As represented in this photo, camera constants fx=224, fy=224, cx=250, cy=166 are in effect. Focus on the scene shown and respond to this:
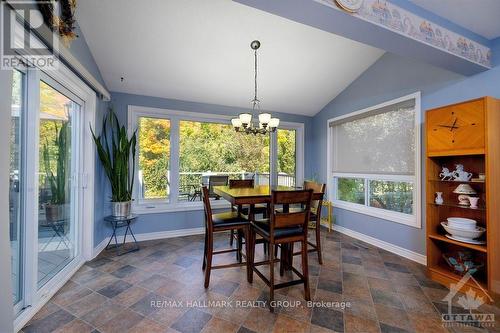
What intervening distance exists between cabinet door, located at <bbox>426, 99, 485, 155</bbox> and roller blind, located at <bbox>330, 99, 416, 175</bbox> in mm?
575

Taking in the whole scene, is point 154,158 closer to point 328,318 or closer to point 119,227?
point 119,227

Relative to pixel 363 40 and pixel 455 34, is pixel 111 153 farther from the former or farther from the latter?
pixel 455 34

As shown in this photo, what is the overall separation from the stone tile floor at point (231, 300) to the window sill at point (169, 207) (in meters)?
0.83

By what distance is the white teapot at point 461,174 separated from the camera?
225 centimetres

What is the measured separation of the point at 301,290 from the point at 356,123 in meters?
2.87

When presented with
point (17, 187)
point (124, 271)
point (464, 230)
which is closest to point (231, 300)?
point (124, 271)

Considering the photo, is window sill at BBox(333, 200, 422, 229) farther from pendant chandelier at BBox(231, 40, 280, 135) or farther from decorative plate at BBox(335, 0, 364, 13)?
decorative plate at BBox(335, 0, 364, 13)

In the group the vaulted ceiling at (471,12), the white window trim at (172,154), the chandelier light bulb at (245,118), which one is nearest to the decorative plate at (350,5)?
the vaulted ceiling at (471,12)

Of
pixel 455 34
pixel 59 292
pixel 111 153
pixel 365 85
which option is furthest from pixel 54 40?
pixel 365 85

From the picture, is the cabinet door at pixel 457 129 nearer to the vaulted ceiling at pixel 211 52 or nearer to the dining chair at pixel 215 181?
the vaulted ceiling at pixel 211 52

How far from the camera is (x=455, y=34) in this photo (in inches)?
82.0

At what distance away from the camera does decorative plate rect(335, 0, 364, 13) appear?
4.80 ft
